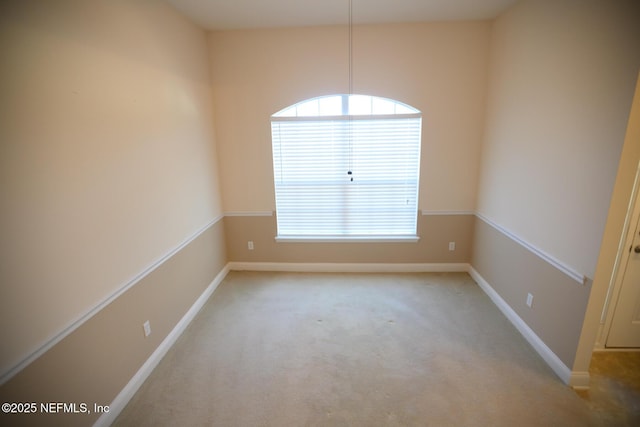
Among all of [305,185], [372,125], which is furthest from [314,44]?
[305,185]

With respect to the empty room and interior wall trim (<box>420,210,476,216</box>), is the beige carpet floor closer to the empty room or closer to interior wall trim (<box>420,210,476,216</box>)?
the empty room

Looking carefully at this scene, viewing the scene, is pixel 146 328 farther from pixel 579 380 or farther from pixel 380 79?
pixel 380 79

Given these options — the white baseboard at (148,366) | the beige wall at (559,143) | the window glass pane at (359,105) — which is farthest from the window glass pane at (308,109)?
the white baseboard at (148,366)

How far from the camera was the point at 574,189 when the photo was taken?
6.13 feet

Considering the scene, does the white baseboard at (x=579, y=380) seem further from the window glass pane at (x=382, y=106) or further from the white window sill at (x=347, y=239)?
the window glass pane at (x=382, y=106)

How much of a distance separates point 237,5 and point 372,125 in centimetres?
178

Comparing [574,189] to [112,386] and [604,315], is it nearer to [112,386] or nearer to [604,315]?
[604,315]

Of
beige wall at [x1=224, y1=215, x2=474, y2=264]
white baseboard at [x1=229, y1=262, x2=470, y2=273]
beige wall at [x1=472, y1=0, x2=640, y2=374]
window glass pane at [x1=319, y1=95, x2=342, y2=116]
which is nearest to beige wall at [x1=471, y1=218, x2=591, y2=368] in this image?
beige wall at [x1=472, y1=0, x2=640, y2=374]

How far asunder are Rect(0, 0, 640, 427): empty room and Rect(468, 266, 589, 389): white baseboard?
1 centimetres

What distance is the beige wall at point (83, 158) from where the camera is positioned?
123 centimetres

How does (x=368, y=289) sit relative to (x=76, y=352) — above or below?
below

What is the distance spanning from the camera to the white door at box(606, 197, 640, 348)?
6.55 ft

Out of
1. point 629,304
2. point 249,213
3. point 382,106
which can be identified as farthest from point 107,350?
point 629,304

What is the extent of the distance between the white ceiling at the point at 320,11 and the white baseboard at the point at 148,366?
2.81 meters
